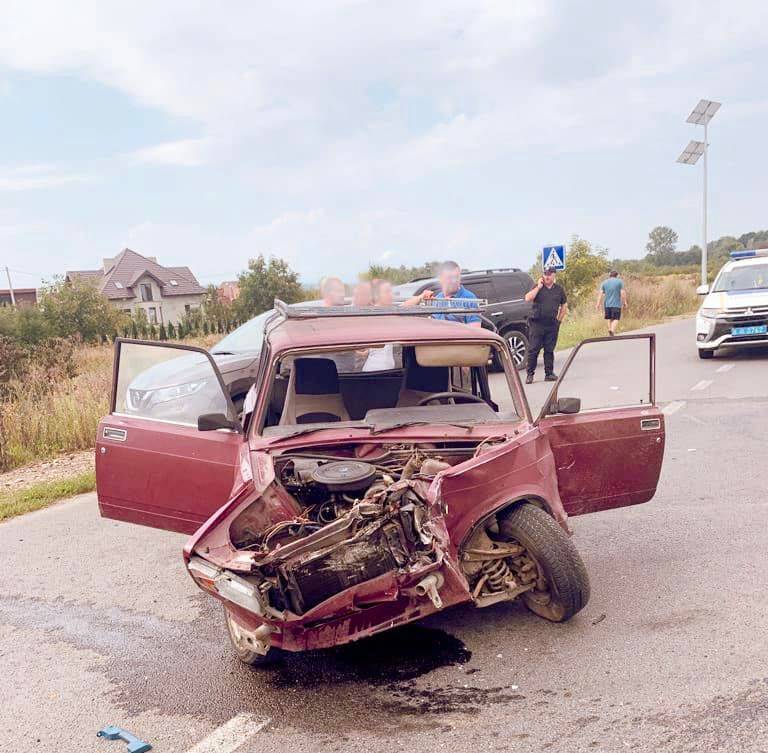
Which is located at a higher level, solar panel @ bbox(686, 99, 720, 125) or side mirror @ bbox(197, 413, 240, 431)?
solar panel @ bbox(686, 99, 720, 125)

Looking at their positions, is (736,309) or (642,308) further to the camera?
(642,308)

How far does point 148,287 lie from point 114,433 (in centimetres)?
7573

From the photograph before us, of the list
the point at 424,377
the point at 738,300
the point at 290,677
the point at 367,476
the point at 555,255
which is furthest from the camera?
the point at 555,255

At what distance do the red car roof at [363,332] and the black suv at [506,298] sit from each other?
28.7ft

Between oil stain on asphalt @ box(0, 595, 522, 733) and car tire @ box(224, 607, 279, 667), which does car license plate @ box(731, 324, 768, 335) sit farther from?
car tire @ box(224, 607, 279, 667)

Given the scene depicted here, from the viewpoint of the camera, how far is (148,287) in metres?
76.7

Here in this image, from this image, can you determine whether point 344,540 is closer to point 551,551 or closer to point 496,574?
point 496,574

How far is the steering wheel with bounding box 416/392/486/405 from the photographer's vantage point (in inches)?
197

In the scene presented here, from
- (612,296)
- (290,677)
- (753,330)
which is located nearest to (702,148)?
(612,296)

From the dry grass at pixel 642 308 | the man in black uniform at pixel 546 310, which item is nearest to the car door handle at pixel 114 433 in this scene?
the man in black uniform at pixel 546 310

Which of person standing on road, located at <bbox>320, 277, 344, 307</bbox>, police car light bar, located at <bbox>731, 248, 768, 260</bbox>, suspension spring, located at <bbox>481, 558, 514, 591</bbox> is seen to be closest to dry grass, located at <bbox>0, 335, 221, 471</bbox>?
person standing on road, located at <bbox>320, 277, 344, 307</bbox>

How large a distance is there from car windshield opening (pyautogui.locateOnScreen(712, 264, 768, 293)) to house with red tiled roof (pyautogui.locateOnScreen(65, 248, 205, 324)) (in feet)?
209

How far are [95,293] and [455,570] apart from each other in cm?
5366

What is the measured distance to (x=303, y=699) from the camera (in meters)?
3.39
